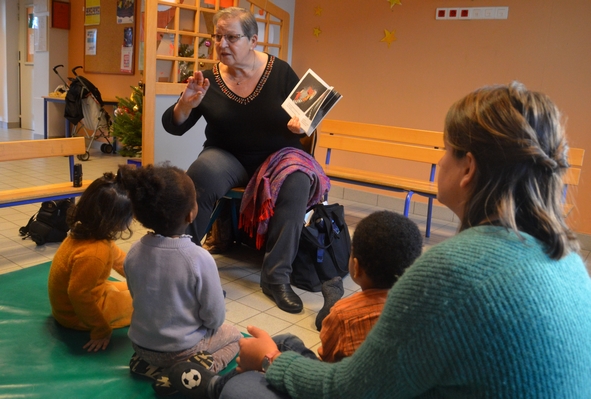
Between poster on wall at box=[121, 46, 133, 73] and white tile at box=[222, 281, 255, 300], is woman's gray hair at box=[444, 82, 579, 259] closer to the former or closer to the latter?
white tile at box=[222, 281, 255, 300]

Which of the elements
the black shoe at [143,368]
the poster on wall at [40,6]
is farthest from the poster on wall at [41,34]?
the black shoe at [143,368]

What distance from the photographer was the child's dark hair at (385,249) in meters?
1.44

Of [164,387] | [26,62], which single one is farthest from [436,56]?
[26,62]

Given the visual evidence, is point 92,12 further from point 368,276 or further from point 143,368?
point 368,276

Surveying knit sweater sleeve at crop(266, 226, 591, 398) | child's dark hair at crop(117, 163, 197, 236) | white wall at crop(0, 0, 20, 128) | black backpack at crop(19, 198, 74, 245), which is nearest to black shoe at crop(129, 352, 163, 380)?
child's dark hair at crop(117, 163, 197, 236)

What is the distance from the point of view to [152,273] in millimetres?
1652

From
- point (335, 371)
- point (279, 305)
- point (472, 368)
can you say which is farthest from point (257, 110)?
point (472, 368)

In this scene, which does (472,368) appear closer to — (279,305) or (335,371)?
(335,371)

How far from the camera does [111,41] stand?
24.2ft

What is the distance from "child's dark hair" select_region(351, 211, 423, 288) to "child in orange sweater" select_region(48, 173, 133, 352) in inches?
35.1

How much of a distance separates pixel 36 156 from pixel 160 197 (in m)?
1.87

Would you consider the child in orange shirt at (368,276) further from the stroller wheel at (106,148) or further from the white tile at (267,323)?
the stroller wheel at (106,148)

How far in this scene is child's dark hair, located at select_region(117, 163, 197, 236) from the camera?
5.37 ft

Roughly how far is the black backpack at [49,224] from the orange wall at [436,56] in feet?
8.47
